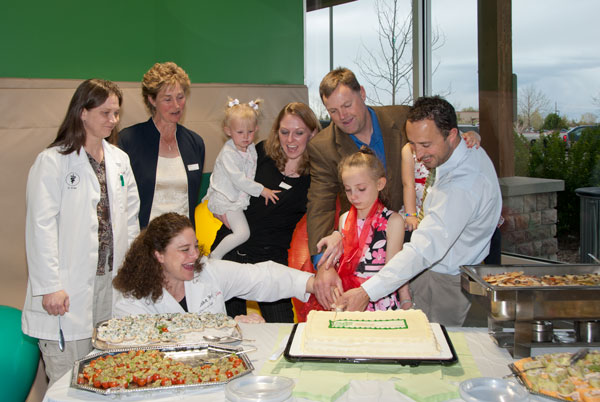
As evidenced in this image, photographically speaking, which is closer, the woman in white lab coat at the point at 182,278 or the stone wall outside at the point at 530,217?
the woman in white lab coat at the point at 182,278

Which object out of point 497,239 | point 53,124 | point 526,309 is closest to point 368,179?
point 497,239

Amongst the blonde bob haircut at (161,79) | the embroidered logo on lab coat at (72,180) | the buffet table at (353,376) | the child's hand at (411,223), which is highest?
the blonde bob haircut at (161,79)

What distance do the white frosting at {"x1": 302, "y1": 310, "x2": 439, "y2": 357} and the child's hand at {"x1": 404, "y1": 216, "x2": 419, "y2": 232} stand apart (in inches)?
36.6

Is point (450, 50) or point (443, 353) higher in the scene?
point (450, 50)

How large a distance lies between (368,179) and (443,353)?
3.57ft

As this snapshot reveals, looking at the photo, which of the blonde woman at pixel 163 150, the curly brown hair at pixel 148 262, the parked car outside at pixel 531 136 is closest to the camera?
the curly brown hair at pixel 148 262

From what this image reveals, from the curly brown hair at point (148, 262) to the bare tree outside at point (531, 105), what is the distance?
3135 millimetres

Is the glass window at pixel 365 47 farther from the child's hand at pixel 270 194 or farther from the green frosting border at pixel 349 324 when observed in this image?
the green frosting border at pixel 349 324

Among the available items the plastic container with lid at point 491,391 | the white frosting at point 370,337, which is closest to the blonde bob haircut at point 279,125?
the white frosting at point 370,337

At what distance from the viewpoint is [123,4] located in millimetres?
4477

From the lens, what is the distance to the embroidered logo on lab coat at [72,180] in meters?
2.70

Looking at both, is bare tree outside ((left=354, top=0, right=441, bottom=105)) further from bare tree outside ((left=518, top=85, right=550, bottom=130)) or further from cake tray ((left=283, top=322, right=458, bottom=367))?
cake tray ((left=283, top=322, right=458, bottom=367))

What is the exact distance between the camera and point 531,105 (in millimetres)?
4641

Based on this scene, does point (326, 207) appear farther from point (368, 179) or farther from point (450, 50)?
point (450, 50)
